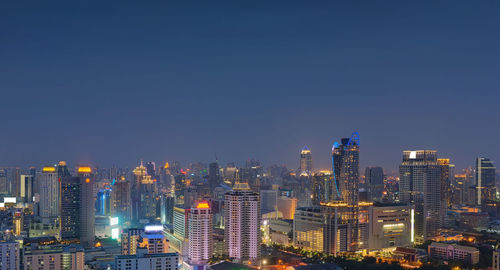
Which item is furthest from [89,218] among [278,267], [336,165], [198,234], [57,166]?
[336,165]

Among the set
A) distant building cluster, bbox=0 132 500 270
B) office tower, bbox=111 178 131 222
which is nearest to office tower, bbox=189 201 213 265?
distant building cluster, bbox=0 132 500 270

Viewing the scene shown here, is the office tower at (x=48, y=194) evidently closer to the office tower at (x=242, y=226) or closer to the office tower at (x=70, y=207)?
the office tower at (x=70, y=207)

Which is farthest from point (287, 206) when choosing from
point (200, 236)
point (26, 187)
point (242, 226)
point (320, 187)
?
point (26, 187)

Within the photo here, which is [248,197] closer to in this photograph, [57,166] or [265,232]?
[265,232]

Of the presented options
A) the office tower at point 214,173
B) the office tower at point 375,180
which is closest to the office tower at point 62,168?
the office tower at point 214,173

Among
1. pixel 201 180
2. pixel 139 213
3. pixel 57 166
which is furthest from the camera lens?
pixel 201 180

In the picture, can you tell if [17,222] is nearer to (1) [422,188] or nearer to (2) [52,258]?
(2) [52,258]

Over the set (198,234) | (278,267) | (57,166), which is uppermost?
(57,166)
